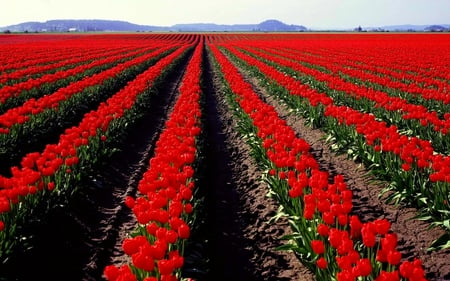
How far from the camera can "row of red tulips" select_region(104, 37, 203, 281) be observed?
3.28 m

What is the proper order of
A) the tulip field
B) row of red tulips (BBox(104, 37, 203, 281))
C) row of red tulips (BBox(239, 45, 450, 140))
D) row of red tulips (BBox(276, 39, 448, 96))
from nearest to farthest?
row of red tulips (BBox(104, 37, 203, 281)) → the tulip field → row of red tulips (BBox(239, 45, 450, 140)) → row of red tulips (BBox(276, 39, 448, 96))

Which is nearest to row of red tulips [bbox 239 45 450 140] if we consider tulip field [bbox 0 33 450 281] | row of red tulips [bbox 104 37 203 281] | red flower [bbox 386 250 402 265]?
tulip field [bbox 0 33 450 281]

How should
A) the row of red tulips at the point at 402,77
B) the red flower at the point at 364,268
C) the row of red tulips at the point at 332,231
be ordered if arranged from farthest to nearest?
the row of red tulips at the point at 402,77, the row of red tulips at the point at 332,231, the red flower at the point at 364,268

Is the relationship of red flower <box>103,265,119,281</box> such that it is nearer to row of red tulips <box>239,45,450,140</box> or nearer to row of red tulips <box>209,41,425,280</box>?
row of red tulips <box>209,41,425,280</box>

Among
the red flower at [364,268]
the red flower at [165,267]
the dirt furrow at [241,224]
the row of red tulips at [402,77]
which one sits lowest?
the dirt furrow at [241,224]

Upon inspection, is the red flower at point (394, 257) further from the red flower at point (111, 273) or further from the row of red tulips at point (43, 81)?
the row of red tulips at point (43, 81)

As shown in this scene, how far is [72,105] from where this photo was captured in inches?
508

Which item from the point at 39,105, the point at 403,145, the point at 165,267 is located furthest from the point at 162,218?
the point at 39,105

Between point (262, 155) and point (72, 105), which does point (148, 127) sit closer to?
point (72, 105)

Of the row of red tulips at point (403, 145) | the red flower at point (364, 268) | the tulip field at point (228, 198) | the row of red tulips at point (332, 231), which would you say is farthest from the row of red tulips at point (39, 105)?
the red flower at point (364, 268)

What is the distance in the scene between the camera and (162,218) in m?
4.19

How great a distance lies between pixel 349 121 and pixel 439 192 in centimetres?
332

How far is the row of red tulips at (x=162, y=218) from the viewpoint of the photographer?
3.28m

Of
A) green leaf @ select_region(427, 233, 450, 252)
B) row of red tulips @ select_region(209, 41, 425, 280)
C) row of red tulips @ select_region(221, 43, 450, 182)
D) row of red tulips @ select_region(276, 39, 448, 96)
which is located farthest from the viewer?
row of red tulips @ select_region(276, 39, 448, 96)
